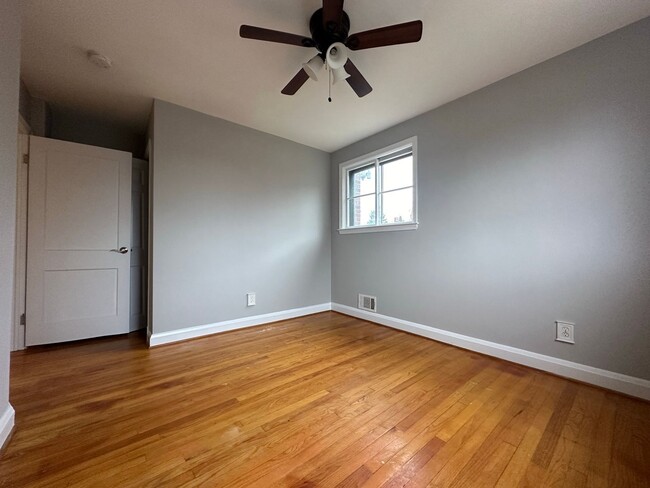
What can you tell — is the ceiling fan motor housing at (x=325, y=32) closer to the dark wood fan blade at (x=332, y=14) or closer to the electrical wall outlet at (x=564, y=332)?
the dark wood fan blade at (x=332, y=14)

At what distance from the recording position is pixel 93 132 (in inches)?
116

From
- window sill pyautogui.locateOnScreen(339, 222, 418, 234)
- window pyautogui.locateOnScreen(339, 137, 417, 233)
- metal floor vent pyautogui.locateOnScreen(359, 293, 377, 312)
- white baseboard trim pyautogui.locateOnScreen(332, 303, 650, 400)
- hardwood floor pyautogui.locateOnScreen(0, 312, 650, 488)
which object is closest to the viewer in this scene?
hardwood floor pyautogui.locateOnScreen(0, 312, 650, 488)

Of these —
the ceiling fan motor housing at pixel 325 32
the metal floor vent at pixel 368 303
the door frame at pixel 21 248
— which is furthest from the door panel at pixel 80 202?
the metal floor vent at pixel 368 303

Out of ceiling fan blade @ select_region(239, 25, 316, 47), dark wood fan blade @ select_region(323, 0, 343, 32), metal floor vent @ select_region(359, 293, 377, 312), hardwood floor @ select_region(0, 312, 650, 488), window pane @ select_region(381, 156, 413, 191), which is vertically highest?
dark wood fan blade @ select_region(323, 0, 343, 32)

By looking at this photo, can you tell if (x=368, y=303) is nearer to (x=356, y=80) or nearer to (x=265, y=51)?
(x=356, y=80)

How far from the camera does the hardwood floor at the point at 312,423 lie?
1.02 metres

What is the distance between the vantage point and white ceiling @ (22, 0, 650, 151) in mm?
1487

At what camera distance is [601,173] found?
5.46ft

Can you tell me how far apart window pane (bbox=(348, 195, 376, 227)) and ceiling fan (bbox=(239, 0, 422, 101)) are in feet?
6.10

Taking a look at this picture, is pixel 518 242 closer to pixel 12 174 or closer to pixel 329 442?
pixel 329 442

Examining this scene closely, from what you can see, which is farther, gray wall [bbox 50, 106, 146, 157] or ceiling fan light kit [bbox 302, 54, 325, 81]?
gray wall [bbox 50, 106, 146, 157]

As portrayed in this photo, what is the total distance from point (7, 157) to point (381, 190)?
3.03m

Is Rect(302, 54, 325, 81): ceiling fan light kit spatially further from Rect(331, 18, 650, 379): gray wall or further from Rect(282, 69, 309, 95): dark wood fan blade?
Rect(331, 18, 650, 379): gray wall

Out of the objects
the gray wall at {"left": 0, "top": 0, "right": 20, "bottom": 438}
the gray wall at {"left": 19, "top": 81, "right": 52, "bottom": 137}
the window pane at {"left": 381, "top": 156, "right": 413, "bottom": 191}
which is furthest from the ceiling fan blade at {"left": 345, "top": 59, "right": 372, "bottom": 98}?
the gray wall at {"left": 19, "top": 81, "right": 52, "bottom": 137}
